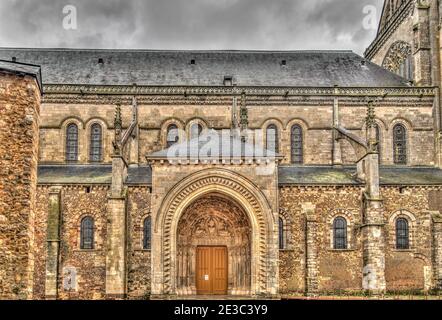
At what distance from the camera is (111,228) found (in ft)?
104

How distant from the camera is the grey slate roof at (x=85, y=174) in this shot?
3381cm

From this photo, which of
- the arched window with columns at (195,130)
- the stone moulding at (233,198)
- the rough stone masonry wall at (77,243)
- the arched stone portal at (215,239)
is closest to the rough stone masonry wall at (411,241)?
the arched stone portal at (215,239)

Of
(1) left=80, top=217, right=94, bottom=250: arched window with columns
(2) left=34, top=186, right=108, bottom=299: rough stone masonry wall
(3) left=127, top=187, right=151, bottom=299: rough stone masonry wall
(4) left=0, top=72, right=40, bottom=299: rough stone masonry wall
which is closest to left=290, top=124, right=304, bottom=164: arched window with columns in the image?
(3) left=127, top=187, right=151, bottom=299: rough stone masonry wall

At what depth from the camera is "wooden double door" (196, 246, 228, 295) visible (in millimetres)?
30875

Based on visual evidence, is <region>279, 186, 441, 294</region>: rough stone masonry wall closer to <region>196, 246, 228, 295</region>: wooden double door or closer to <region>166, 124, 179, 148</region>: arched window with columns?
<region>196, 246, 228, 295</region>: wooden double door

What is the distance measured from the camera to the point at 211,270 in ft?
103

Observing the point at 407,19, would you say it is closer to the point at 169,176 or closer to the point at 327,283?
the point at 327,283

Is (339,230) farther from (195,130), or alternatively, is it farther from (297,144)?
(195,130)

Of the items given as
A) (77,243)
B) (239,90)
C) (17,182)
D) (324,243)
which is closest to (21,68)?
(17,182)

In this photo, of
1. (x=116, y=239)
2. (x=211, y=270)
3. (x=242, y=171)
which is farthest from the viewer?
(x=116, y=239)

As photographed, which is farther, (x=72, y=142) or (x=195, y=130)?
(x=195, y=130)

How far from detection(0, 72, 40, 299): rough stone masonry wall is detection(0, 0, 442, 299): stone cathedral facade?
9.84m

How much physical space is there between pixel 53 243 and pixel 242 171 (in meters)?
10.8
